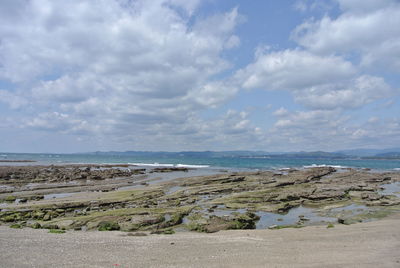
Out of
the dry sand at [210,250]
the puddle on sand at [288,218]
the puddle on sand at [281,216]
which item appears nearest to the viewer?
the dry sand at [210,250]

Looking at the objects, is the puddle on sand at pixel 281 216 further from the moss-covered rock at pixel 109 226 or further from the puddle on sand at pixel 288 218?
the moss-covered rock at pixel 109 226

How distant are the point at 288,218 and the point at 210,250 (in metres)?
13.3

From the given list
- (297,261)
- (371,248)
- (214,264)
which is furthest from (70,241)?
(371,248)

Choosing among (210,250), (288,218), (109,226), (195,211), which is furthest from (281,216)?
(109,226)

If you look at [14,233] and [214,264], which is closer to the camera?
[214,264]

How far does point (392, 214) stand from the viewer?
25.8 m

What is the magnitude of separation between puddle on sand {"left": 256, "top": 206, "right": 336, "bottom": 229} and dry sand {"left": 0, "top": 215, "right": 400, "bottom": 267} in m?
5.07

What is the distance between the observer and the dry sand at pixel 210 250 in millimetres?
12047

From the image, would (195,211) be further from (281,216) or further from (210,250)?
(210,250)

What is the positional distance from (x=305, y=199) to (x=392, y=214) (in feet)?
30.3

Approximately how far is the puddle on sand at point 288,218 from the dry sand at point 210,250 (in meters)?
5.07

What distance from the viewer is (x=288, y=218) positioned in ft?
82.3

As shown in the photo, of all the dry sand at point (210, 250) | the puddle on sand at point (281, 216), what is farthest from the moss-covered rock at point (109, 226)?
the puddle on sand at point (281, 216)

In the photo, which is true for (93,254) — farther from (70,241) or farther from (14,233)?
(14,233)
